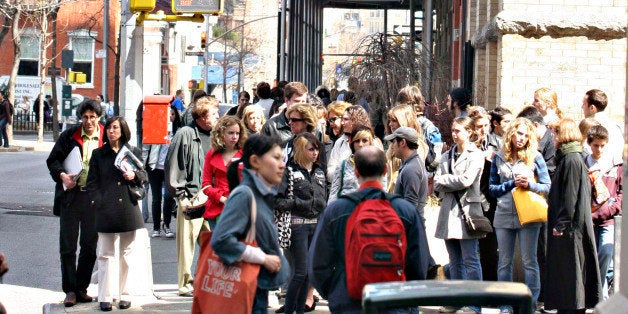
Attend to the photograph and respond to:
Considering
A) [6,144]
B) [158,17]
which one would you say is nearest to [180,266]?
[158,17]

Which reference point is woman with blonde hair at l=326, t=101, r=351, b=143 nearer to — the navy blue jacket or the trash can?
the navy blue jacket

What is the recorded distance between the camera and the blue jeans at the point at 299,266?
10.5m

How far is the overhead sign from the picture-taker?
1338cm

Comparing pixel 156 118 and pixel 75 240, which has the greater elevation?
pixel 156 118

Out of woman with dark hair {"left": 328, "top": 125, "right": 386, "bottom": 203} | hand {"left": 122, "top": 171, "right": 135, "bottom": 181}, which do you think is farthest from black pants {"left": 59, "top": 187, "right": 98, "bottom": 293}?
woman with dark hair {"left": 328, "top": 125, "right": 386, "bottom": 203}

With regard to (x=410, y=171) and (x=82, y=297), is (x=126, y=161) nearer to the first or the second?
(x=82, y=297)

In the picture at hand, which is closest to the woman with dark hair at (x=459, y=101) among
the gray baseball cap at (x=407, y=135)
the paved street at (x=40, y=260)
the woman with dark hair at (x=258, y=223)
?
the paved street at (x=40, y=260)

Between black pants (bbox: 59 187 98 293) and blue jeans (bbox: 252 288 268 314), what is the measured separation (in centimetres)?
452

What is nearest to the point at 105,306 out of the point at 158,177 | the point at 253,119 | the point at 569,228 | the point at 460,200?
the point at 253,119

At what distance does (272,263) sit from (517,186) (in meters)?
4.35

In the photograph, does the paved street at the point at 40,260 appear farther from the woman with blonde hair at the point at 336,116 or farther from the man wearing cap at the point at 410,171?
the man wearing cap at the point at 410,171

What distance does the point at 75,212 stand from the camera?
37.8 ft

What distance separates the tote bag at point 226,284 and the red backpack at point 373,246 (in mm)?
556

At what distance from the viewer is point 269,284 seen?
7.21 m
